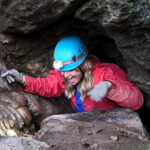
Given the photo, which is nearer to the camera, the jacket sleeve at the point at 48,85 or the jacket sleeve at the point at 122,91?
the jacket sleeve at the point at 122,91

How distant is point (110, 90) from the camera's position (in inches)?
112

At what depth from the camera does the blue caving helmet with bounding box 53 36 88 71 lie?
294cm

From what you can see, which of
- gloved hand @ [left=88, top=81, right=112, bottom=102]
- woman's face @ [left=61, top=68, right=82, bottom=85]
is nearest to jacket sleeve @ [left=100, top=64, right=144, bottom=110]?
gloved hand @ [left=88, top=81, right=112, bottom=102]

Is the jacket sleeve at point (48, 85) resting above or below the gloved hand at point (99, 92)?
below

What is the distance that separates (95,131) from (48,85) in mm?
1161

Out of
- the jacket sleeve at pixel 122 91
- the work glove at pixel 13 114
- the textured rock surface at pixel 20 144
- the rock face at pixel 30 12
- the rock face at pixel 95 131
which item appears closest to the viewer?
the textured rock surface at pixel 20 144

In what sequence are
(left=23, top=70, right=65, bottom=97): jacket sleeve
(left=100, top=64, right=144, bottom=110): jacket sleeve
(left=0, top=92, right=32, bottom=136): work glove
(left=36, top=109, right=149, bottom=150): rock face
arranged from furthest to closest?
(left=23, top=70, right=65, bottom=97): jacket sleeve < (left=100, top=64, right=144, bottom=110): jacket sleeve < (left=0, top=92, right=32, bottom=136): work glove < (left=36, top=109, right=149, bottom=150): rock face

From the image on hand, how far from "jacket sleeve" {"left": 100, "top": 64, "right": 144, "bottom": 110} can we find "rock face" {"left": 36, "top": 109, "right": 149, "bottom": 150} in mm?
136

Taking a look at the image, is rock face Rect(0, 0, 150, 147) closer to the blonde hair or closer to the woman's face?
the blonde hair

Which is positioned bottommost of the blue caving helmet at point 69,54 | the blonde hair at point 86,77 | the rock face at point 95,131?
the rock face at point 95,131

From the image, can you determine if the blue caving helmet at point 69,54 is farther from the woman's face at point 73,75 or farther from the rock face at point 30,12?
the rock face at point 30,12

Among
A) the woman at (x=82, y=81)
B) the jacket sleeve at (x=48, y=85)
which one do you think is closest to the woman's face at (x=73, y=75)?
the woman at (x=82, y=81)

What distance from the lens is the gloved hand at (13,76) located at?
3099 millimetres

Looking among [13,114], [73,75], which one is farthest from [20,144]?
[73,75]
